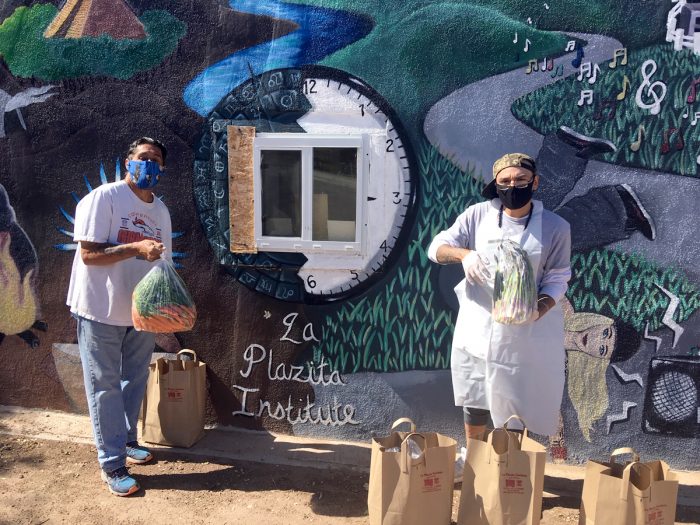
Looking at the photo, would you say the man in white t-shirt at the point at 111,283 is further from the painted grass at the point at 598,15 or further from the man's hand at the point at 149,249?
the painted grass at the point at 598,15

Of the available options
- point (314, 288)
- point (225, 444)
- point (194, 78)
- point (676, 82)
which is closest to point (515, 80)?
point (676, 82)

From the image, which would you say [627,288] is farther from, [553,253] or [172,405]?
[172,405]

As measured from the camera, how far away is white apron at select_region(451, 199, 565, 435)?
326cm

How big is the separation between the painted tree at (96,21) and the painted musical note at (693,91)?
3532 millimetres

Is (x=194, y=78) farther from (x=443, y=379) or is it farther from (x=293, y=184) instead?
(x=443, y=379)

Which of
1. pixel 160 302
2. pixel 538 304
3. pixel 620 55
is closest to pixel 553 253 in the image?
pixel 538 304

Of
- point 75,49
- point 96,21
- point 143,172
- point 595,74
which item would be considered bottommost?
point 143,172

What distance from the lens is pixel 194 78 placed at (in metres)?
4.44

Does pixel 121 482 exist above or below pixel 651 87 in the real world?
below

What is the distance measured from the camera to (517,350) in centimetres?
326

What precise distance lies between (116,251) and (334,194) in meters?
1.47

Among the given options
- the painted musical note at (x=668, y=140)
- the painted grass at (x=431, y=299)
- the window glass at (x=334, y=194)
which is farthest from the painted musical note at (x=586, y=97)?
the window glass at (x=334, y=194)

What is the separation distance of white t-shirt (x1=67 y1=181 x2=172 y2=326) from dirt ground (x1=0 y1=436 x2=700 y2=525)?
1012 millimetres

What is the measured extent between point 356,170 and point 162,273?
4.73 feet
